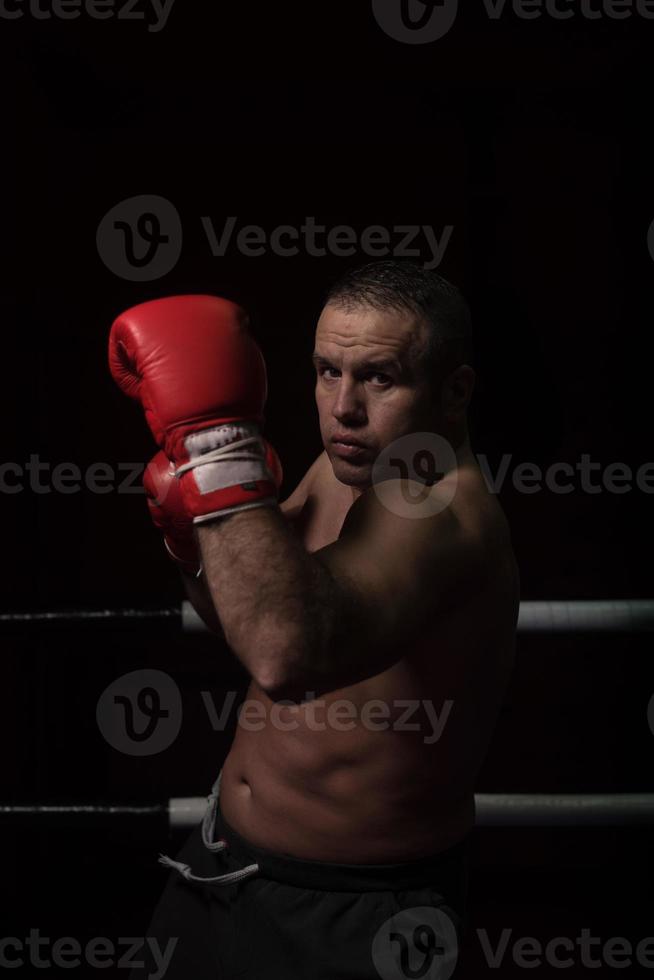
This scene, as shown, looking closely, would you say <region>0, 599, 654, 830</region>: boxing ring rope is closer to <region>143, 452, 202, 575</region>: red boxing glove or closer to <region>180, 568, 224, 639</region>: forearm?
<region>180, 568, 224, 639</region>: forearm

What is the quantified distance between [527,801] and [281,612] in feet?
2.97

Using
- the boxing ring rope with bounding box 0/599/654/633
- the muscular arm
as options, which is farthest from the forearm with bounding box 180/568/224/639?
the muscular arm

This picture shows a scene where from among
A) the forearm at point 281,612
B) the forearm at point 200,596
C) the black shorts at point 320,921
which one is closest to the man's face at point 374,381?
the forearm at point 281,612

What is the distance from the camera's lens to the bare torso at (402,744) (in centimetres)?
133

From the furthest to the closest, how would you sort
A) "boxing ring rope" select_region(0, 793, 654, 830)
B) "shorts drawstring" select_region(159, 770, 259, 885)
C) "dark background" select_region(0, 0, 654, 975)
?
"dark background" select_region(0, 0, 654, 975), "boxing ring rope" select_region(0, 793, 654, 830), "shorts drawstring" select_region(159, 770, 259, 885)

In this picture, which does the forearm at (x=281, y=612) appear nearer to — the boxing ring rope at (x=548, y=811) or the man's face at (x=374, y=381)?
the man's face at (x=374, y=381)

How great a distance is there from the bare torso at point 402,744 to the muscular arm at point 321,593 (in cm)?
13

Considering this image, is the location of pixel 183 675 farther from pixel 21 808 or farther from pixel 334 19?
pixel 334 19

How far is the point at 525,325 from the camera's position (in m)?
2.56

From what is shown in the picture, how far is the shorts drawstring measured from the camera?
4.72 feet

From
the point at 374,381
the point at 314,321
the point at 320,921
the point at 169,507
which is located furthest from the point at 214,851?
the point at 314,321

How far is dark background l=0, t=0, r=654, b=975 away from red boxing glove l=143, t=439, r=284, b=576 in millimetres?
988

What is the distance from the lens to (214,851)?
1.52m

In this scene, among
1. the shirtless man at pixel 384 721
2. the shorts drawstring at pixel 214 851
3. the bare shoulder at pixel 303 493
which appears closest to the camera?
the shirtless man at pixel 384 721
